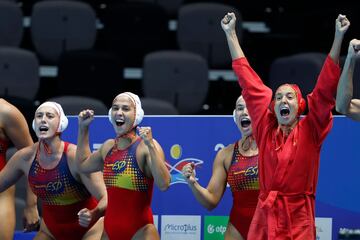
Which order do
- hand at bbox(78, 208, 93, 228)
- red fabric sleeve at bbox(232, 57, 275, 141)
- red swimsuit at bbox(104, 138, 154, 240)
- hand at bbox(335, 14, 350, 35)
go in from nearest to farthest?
hand at bbox(335, 14, 350, 35) < red fabric sleeve at bbox(232, 57, 275, 141) < hand at bbox(78, 208, 93, 228) < red swimsuit at bbox(104, 138, 154, 240)

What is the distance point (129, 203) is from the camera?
7711 mm

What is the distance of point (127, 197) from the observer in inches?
303

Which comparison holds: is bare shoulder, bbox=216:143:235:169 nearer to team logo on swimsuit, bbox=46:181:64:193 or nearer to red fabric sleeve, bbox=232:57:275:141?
red fabric sleeve, bbox=232:57:275:141

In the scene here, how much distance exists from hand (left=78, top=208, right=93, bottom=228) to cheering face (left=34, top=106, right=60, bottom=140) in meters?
0.60

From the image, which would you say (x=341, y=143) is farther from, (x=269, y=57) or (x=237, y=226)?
(x=269, y=57)

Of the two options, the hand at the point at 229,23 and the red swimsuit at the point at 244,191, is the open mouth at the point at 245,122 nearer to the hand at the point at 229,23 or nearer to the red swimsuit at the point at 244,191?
the red swimsuit at the point at 244,191

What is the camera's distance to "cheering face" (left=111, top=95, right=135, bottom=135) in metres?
7.78

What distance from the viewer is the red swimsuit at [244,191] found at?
25.8ft

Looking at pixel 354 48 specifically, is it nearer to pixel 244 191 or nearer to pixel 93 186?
pixel 244 191

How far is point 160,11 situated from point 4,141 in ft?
10.2

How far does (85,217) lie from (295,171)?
138cm

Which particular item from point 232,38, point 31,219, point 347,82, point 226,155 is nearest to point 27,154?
point 31,219

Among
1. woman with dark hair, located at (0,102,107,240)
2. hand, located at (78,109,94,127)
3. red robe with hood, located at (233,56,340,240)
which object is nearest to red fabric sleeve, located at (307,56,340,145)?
red robe with hood, located at (233,56,340,240)

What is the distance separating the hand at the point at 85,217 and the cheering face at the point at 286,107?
133 cm
